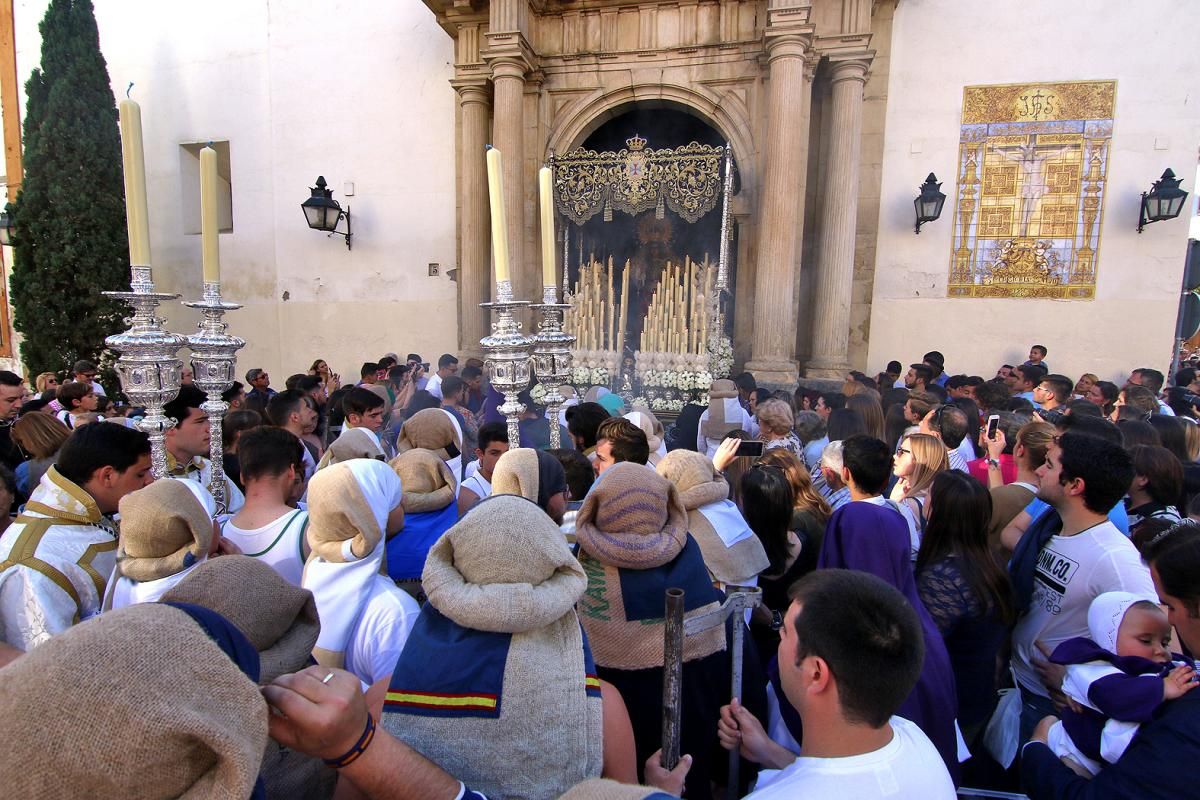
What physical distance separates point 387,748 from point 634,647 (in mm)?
923

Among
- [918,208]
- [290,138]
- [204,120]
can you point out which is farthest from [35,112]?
[918,208]

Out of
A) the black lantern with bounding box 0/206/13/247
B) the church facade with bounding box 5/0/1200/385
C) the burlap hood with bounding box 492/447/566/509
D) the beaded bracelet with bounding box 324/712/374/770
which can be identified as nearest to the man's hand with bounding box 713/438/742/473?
the burlap hood with bounding box 492/447/566/509

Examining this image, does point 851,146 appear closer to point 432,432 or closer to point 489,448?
point 489,448

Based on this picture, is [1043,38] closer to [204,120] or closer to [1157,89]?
[1157,89]

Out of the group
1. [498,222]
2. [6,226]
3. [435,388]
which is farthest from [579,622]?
[6,226]

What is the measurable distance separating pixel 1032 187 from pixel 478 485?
8.34 metres

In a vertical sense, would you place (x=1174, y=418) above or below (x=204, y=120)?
below

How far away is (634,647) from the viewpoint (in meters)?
1.85

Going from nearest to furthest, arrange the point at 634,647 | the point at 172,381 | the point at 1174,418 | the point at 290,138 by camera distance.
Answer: the point at 634,647 < the point at 172,381 < the point at 1174,418 < the point at 290,138

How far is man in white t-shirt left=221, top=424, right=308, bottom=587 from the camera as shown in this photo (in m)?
2.14

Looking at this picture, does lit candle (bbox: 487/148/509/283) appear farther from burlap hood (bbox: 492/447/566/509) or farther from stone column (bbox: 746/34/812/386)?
stone column (bbox: 746/34/812/386)

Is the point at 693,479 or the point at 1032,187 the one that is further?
the point at 1032,187

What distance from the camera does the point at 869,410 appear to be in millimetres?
4730

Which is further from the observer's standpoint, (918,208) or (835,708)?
(918,208)
